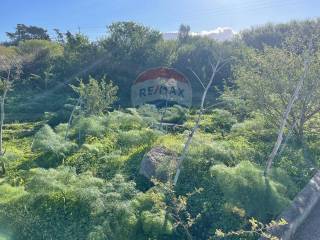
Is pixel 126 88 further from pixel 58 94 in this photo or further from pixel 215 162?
pixel 215 162

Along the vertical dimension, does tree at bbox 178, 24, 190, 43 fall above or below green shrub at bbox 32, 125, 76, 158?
above

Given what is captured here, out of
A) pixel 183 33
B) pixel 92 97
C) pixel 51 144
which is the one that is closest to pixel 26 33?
pixel 183 33

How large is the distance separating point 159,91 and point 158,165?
1499 cm

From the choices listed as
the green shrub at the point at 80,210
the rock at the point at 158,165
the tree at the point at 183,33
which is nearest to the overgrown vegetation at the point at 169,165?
the green shrub at the point at 80,210

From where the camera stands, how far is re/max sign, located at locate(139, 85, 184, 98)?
23.6 m

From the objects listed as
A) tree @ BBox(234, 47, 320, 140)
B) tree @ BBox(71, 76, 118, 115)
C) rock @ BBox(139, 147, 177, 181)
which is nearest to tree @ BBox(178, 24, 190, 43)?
tree @ BBox(71, 76, 118, 115)

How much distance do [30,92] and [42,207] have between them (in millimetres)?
21359

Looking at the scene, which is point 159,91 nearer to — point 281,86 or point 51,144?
point 281,86

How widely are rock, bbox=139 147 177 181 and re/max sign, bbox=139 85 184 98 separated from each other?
13027 mm

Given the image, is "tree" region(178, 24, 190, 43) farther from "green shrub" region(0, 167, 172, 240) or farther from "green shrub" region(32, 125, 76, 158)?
"green shrub" region(0, 167, 172, 240)

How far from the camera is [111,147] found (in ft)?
40.4

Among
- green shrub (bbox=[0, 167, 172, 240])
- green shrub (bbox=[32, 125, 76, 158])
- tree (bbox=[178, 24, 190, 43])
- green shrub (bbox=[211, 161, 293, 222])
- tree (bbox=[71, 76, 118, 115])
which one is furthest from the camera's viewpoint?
tree (bbox=[178, 24, 190, 43])

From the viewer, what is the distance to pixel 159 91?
23.8 metres

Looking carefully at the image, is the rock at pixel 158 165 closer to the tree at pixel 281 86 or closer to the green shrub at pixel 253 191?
the green shrub at pixel 253 191
